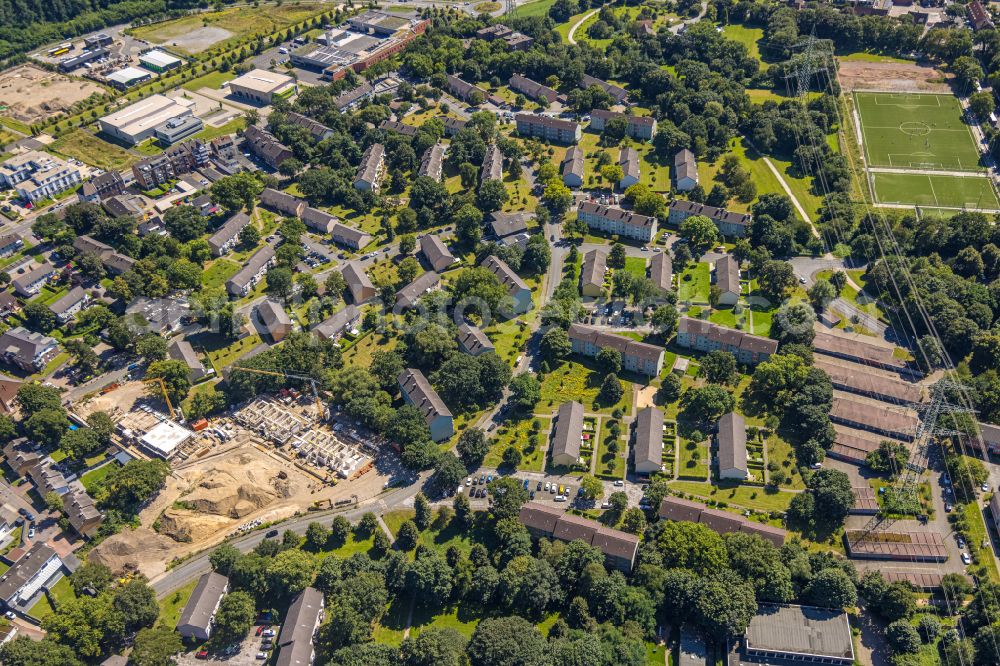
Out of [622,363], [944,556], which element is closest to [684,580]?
[944,556]

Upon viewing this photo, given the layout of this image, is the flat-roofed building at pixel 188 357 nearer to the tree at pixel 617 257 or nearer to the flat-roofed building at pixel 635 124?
the tree at pixel 617 257

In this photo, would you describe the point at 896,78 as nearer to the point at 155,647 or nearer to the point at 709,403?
the point at 709,403

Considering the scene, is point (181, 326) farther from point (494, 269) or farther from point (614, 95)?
point (614, 95)

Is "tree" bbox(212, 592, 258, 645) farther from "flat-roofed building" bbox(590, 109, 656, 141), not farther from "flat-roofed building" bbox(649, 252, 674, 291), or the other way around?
"flat-roofed building" bbox(590, 109, 656, 141)

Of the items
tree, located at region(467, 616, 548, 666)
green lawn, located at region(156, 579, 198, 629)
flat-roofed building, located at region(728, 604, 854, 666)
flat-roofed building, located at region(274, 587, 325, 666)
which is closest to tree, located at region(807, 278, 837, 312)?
flat-roofed building, located at region(728, 604, 854, 666)

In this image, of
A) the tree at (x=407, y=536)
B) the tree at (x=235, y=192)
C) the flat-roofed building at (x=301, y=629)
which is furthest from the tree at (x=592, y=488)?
the tree at (x=235, y=192)

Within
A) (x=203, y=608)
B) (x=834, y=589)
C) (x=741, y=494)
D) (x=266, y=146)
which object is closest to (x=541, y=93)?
(x=266, y=146)
